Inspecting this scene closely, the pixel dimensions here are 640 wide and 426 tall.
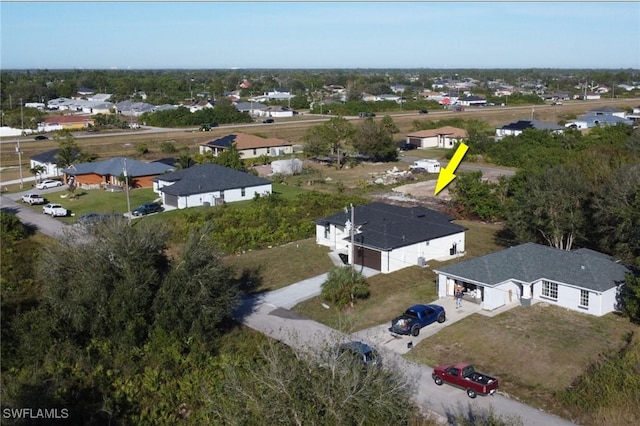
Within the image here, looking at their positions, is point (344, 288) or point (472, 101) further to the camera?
point (472, 101)

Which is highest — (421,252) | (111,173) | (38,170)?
(111,173)

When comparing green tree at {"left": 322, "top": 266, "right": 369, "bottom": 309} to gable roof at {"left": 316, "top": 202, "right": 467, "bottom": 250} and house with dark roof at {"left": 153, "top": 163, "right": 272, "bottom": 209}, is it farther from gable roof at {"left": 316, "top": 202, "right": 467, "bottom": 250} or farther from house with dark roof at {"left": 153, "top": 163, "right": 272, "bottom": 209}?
house with dark roof at {"left": 153, "top": 163, "right": 272, "bottom": 209}

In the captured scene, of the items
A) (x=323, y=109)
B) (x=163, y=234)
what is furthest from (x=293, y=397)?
(x=323, y=109)

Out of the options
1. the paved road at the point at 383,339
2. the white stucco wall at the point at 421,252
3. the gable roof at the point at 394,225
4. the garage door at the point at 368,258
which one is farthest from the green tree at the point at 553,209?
the paved road at the point at 383,339

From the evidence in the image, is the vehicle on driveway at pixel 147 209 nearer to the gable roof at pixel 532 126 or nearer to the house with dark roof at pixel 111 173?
the house with dark roof at pixel 111 173

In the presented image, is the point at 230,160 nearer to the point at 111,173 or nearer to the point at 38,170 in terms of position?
the point at 111,173

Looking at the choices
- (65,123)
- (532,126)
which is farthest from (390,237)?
(65,123)

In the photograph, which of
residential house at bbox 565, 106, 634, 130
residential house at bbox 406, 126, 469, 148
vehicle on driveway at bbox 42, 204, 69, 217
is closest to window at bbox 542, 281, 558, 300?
vehicle on driveway at bbox 42, 204, 69, 217
